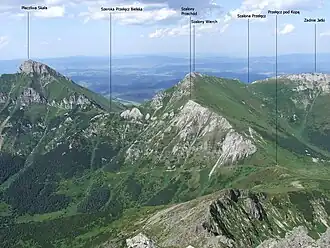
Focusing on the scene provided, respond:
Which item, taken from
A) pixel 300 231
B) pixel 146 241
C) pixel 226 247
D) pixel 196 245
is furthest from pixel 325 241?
pixel 196 245

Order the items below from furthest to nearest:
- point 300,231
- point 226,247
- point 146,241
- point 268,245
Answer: point 226,247 < point 146,241 < point 268,245 < point 300,231

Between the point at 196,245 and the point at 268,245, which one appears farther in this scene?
the point at 196,245

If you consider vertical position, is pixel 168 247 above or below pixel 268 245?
below

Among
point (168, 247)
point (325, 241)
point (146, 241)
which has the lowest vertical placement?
point (168, 247)

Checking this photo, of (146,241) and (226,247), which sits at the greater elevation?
(146,241)

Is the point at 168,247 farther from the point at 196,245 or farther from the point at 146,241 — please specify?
the point at 146,241

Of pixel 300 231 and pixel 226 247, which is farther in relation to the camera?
pixel 226 247

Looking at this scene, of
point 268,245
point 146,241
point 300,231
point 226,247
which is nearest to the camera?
point 300,231

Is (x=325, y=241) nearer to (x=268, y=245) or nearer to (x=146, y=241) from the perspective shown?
(x=268, y=245)

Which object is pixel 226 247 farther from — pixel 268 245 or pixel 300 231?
pixel 300 231
